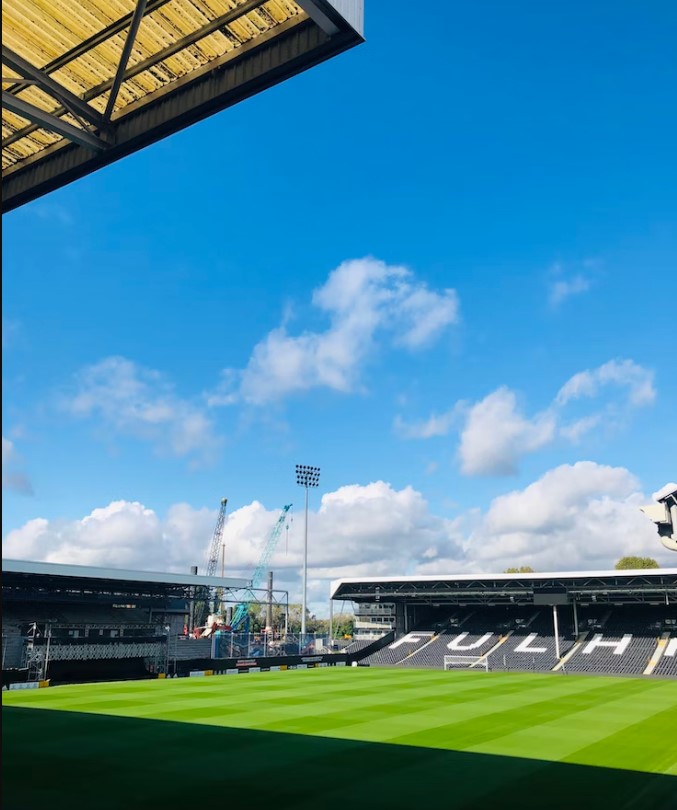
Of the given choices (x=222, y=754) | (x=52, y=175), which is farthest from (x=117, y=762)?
(x=52, y=175)

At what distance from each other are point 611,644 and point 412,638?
17.7 metres

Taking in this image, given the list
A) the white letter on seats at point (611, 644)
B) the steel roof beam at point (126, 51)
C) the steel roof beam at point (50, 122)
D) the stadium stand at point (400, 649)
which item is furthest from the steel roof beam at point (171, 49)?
the white letter on seats at point (611, 644)

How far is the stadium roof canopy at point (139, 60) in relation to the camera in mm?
11406

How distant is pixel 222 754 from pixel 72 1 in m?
17.8

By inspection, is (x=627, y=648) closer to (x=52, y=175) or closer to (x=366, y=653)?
(x=366, y=653)

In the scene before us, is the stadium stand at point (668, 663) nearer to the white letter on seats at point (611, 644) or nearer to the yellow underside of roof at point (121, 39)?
the white letter on seats at point (611, 644)

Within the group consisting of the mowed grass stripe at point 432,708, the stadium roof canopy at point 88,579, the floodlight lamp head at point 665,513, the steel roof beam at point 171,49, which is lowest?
the mowed grass stripe at point 432,708

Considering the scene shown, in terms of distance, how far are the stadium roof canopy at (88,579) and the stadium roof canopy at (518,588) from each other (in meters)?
13.6

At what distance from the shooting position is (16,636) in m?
46.0

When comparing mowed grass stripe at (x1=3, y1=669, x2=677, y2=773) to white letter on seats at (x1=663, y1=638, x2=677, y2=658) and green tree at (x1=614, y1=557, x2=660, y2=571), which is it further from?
green tree at (x1=614, y1=557, x2=660, y2=571)

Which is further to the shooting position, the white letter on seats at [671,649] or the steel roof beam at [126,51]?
the white letter on seats at [671,649]

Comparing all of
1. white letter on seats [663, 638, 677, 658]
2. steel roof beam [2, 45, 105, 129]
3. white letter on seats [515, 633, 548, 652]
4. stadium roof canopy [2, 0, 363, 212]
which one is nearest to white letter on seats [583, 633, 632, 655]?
white letter on seats [663, 638, 677, 658]

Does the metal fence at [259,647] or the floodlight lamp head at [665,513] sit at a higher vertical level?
the floodlight lamp head at [665,513]

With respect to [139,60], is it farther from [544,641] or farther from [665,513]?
[544,641]
